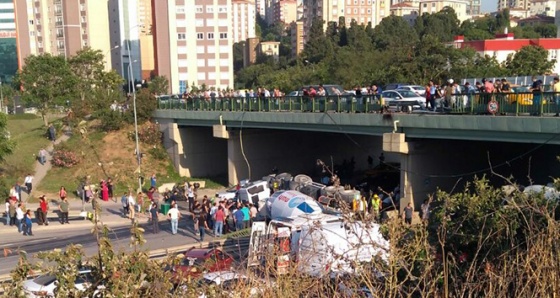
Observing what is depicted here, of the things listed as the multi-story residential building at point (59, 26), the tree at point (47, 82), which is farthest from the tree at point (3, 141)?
the multi-story residential building at point (59, 26)

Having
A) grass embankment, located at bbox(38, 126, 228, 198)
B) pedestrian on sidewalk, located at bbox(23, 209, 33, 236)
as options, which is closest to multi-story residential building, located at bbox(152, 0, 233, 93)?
grass embankment, located at bbox(38, 126, 228, 198)

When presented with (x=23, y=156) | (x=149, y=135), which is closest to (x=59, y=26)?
(x=23, y=156)

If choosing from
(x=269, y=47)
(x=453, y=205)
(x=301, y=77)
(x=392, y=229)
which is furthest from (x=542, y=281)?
(x=269, y=47)

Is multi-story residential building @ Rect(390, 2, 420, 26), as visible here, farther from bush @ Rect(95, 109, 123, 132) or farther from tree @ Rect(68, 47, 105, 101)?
bush @ Rect(95, 109, 123, 132)

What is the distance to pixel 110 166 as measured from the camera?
34188 mm

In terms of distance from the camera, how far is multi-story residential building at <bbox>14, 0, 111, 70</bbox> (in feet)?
327

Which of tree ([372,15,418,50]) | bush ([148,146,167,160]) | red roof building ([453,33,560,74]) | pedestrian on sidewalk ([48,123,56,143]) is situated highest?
tree ([372,15,418,50])

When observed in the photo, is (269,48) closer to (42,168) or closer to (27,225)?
(42,168)

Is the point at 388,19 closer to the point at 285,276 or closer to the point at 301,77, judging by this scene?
the point at 301,77

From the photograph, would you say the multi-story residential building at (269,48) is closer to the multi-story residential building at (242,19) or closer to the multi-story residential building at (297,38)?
the multi-story residential building at (297,38)

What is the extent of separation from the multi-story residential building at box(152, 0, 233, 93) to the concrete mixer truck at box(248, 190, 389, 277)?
6569 centimetres

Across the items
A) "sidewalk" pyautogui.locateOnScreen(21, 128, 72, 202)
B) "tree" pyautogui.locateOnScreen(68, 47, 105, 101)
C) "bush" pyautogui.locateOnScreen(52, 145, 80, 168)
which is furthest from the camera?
"tree" pyautogui.locateOnScreen(68, 47, 105, 101)

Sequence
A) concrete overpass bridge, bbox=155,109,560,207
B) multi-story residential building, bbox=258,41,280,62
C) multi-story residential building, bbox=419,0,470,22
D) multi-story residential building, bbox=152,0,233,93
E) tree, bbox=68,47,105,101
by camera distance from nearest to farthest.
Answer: concrete overpass bridge, bbox=155,109,560,207
tree, bbox=68,47,105,101
multi-story residential building, bbox=152,0,233,93
multi-story residential building, bbox=258,41,280,62
multi-story residential building, bbox=419,0,470,22

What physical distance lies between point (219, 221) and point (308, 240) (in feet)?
29.9
